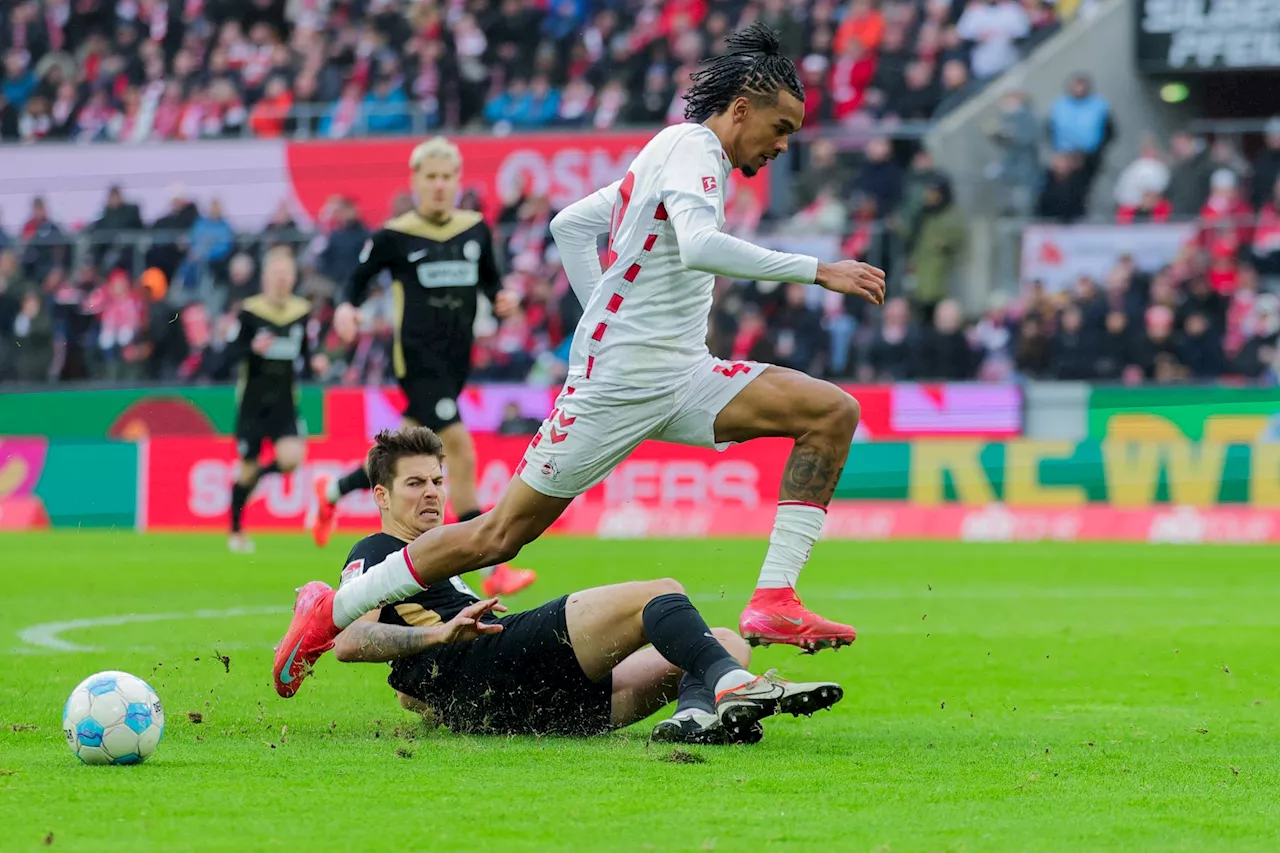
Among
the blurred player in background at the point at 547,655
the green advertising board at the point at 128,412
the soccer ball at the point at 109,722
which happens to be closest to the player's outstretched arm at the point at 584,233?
the blurred player in background at the point at 547,655

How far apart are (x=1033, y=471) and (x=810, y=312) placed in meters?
3.55

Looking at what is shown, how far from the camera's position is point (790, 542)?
6680 mm

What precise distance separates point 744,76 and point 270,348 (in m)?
11.1

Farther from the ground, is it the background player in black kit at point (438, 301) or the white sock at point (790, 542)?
the background player in black kit at point (438, 301)

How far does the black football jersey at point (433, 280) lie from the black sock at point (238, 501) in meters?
5.30

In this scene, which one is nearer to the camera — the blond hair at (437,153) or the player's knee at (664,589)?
the player's knee at (664,589)

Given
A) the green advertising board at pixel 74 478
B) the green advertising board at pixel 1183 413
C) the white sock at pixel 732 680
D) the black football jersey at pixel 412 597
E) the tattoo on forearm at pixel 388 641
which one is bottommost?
the green advertising board at pixel 74 478

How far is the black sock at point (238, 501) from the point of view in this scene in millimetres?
16938

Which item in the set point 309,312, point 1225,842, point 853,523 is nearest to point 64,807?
point 1225,842

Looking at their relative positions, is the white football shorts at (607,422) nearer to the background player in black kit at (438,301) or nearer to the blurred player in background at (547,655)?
the blurred player in background at (547,655)

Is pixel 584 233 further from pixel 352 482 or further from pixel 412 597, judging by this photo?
pixel 352 482

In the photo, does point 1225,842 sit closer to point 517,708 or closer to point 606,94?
point 517,708

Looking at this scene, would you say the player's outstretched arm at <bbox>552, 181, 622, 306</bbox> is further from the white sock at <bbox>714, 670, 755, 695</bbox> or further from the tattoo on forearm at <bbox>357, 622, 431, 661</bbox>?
the white sock at <bbox>714, 670, 755, 695</bbox>

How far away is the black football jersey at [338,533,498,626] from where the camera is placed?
21.4 ft
